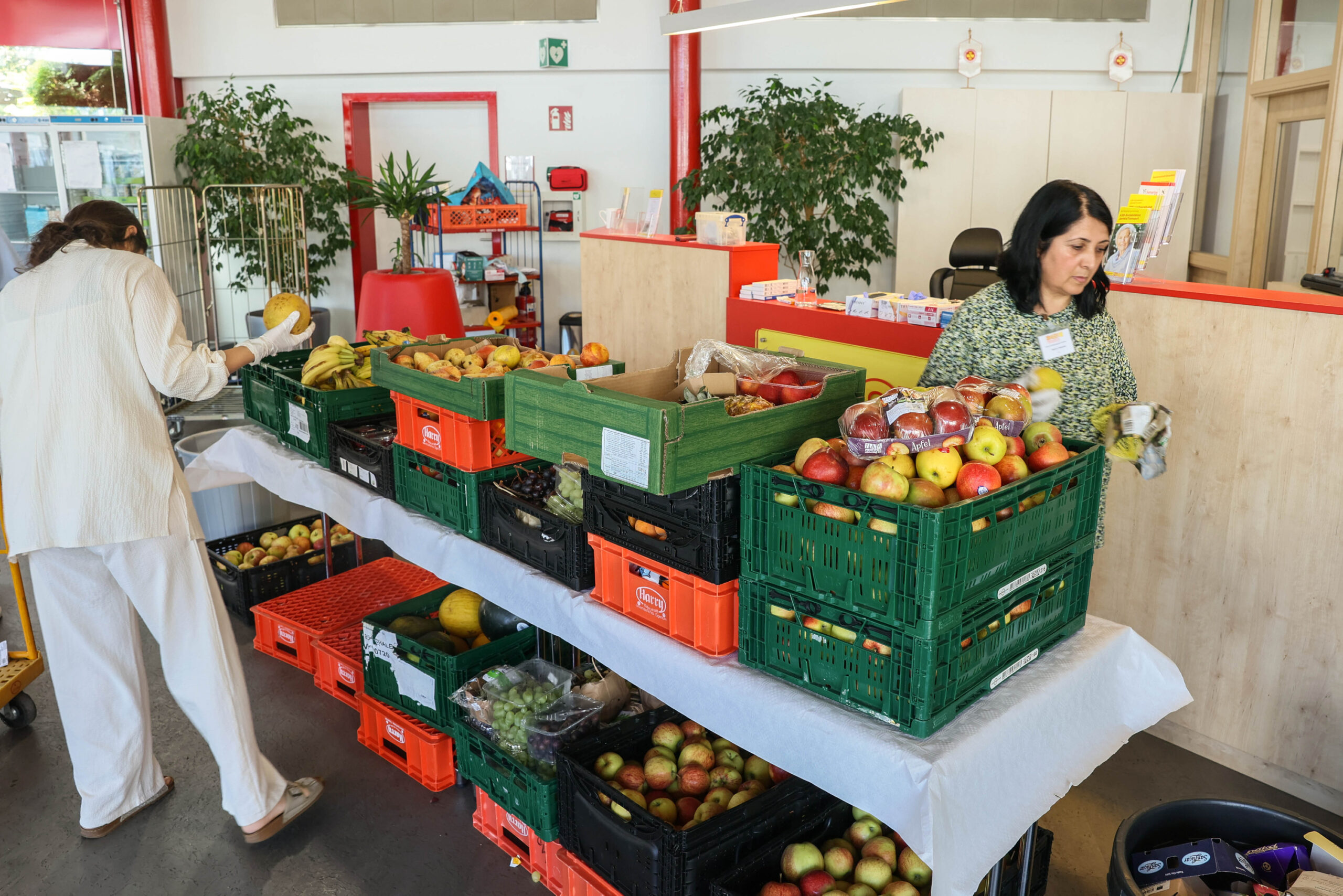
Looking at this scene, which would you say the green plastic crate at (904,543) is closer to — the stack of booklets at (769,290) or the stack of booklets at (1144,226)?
the stack of booklets at (1144,226)

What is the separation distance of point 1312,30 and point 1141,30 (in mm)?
1741

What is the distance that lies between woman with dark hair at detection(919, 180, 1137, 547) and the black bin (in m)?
0.63

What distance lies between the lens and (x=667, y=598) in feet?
6.45

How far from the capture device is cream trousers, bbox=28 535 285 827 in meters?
2.40

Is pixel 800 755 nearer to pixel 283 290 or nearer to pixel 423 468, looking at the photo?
pixel 423 468

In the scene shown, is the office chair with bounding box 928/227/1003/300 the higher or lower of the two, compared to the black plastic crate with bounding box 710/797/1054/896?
higher

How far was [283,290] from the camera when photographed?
7.66 m

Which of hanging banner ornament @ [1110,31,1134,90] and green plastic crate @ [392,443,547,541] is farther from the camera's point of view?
hanging banner ornament @ [1110,31,1134,90]

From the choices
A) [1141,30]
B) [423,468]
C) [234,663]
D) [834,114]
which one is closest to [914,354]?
[423,468]

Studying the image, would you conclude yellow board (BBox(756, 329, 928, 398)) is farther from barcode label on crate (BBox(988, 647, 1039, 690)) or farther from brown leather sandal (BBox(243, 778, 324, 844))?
brown leather sandal (BBox(243, 778, 324, 844))

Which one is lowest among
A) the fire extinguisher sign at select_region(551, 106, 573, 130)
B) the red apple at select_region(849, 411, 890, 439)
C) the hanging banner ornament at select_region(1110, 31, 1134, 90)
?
the red apple at select_region(849, 411, 890, 439)

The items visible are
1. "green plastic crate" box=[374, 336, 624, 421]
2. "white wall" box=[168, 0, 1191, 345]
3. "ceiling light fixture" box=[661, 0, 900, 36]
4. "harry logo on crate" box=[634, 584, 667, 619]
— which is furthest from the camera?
"white wall" box=[168, 0, 1191, 345]

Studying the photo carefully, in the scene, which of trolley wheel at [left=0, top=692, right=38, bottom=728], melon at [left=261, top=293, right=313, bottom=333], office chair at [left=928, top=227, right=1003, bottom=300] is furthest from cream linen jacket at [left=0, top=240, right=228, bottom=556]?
office chair at [left=928, top=227, right=1003, bottom=300]

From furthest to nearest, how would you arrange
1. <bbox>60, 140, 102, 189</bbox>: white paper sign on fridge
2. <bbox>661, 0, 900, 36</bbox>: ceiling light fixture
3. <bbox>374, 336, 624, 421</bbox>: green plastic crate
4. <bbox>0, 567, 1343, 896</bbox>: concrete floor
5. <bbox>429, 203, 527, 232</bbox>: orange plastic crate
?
<bbox>60, 140, 102, 189</bbox>: white paper sign on fridge
<bbox>429, 203, 527, 232</bbox>: orange plastic crate
<bbox>661, 0, 900, 36</bbox>: ceiling light fixture
<bbox>0, 567, 1343, 896</bbox>: concrete floor
<bbox>374, 336, 624, 421</bbox>: green plastic crate
